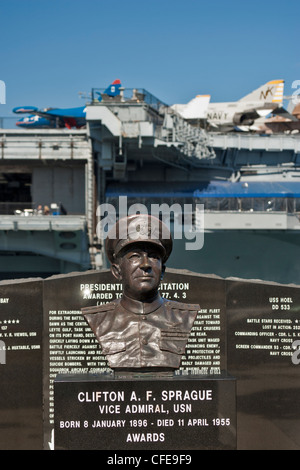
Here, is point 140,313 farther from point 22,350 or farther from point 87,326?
point 22,350

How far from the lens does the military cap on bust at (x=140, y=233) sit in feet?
25.0

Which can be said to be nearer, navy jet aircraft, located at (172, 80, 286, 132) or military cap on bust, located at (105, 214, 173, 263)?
military cap on bust, located at (105, 214, 173, 263)

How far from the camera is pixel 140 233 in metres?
7.61

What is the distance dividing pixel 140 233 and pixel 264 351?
4.71 metres

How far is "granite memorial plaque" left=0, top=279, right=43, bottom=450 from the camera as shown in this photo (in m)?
10.9

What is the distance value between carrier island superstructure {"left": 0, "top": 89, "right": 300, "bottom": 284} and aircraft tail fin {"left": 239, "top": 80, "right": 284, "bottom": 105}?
13502 mm

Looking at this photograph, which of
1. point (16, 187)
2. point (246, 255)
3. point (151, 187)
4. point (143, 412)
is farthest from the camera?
point (16, 187)

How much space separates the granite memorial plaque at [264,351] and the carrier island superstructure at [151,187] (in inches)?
571

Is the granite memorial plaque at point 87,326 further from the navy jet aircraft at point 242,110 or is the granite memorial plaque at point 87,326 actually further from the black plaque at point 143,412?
the navy jet aircraft at point 242,110

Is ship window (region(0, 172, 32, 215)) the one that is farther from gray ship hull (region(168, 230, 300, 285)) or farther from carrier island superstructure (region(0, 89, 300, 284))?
gray ship hull (region(168, 230, 300, 285))

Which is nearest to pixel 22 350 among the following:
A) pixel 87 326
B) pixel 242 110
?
pixel 87 326

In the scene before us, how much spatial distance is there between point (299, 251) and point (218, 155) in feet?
30.1

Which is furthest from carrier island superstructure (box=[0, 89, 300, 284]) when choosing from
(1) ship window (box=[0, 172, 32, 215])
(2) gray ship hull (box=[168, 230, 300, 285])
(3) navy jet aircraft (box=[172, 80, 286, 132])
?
(3) navy jet aircraft (box=[172, 80, 286, 132])

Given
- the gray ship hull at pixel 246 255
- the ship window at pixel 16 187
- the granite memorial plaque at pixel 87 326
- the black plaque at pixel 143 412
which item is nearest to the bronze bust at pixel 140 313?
the black plaque at pixel 143 412
